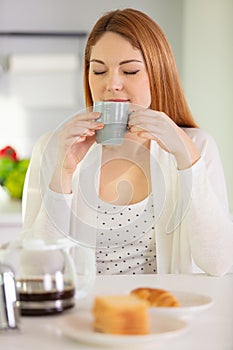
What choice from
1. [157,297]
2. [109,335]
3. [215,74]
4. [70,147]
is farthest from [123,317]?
[215,74]

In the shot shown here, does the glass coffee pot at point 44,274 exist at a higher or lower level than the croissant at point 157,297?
higher

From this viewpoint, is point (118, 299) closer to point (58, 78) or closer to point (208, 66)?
point (208, 66)

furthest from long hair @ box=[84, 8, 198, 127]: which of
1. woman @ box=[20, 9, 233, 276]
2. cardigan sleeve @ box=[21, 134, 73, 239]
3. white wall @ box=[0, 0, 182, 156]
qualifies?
white wall @ box=[0, 0, 182, 156]

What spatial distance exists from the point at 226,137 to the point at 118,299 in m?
2.48

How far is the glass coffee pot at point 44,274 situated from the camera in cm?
86

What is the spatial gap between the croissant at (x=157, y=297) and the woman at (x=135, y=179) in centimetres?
39

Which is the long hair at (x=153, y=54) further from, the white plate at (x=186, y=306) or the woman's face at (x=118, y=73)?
the white plate at (x=186, y=306)

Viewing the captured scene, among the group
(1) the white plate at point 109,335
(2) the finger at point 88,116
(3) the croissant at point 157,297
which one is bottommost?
(1) the white plate at point 109,335

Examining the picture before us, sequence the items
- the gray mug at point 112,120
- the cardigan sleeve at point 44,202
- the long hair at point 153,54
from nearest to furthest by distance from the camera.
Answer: the gray mug at point 112,120, the cardigan sleeve at point 44,202, the long hair at point 153,54

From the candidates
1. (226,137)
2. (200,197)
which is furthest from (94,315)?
(226,137)

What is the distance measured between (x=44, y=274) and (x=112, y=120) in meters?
0.40

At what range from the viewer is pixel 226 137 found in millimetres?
3197

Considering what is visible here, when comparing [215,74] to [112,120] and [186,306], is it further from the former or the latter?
[186,306]

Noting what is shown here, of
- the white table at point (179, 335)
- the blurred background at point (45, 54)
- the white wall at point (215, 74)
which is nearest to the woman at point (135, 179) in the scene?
A: the white table at point (179, 335)
